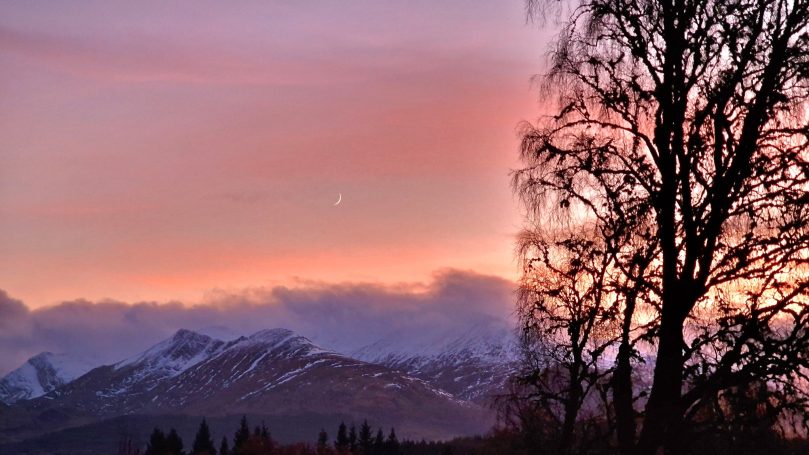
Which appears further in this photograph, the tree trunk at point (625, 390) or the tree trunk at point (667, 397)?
the tree trunk at point (625, 390)

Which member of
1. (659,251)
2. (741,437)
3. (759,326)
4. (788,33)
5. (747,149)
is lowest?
(741,437)

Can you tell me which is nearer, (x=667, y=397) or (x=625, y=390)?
(x=667, y=397)

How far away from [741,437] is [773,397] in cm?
83

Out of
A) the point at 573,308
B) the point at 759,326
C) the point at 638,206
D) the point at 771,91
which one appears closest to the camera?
the point at 759,326

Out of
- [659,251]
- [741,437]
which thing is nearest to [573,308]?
[659,251]

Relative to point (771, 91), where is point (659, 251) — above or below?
below

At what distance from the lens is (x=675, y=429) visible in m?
15.4

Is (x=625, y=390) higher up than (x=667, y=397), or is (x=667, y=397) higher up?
(x=625, y=390)

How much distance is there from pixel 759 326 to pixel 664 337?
5.21 ft

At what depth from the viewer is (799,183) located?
15531 millimetres

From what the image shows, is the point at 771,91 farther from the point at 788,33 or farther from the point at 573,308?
the point at 573,308

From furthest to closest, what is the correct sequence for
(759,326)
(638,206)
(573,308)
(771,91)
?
(573,308) → (638,206) → (771,91) → (759,326)

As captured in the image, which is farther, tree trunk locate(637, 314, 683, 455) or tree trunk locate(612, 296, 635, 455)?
tree trunk locate(612, 296, 635, 455)

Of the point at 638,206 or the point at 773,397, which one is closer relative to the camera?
the point at 773,397
